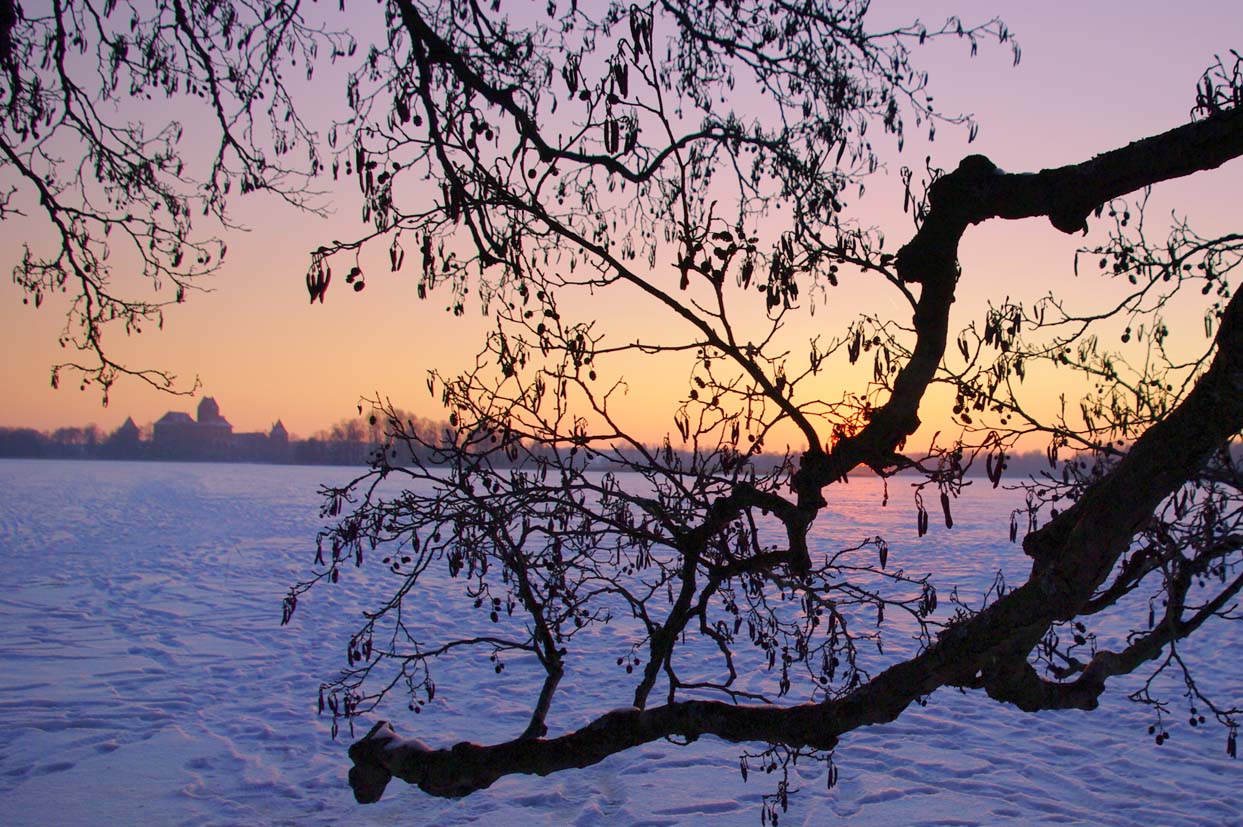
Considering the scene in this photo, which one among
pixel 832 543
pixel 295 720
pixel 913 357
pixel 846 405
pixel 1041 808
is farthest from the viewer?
pixel 832 543

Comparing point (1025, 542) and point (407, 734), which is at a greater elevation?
point (1025, 542)

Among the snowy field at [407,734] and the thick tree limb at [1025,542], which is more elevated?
the thick tree limb at [1025,542]

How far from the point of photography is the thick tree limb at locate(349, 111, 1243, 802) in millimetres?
2502

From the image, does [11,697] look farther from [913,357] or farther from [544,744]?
[913,357]

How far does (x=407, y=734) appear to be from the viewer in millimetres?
8641

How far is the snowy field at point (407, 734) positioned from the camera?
7277mm

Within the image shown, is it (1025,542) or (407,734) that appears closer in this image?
(1025,542)

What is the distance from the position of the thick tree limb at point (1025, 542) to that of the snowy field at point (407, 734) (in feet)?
13.0

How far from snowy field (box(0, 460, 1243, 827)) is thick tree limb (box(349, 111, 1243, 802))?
396 centimetres

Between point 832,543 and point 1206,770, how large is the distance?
12.2m

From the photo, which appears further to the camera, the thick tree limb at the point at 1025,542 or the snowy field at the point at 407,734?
the snowy field at the point at 407,734

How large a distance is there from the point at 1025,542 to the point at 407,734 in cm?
681

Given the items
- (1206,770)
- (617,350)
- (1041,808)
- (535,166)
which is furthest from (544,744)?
(1206,770)

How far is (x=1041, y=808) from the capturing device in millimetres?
7445
